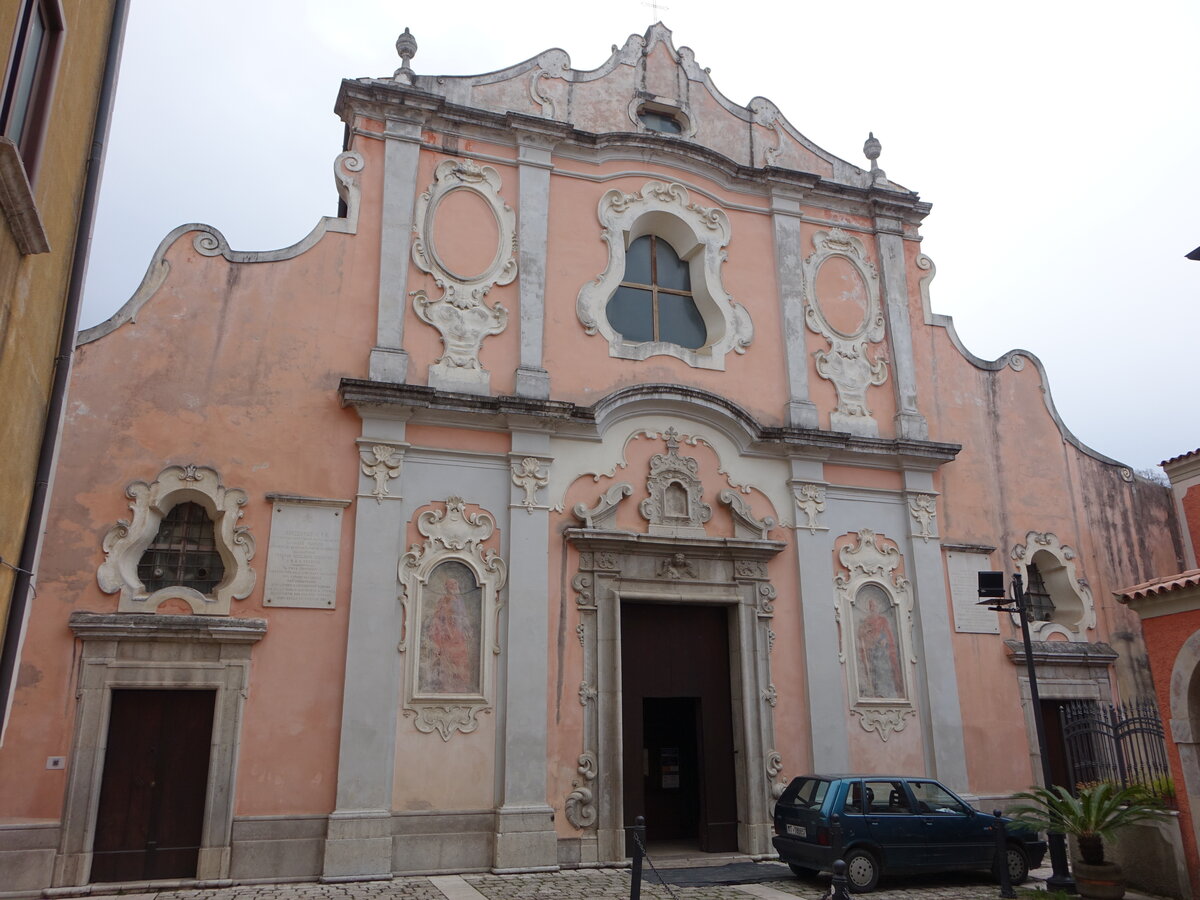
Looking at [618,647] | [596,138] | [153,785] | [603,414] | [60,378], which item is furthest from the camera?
[596,138]

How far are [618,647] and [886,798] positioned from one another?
369 centimetres

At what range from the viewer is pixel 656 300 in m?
14.8

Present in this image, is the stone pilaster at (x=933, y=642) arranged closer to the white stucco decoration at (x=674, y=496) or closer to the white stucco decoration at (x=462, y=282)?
the white stucco decoration at (x=674, y=496)

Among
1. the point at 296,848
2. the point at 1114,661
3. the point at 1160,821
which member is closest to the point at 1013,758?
the point at 1114,661

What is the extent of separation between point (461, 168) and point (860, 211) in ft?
22.8

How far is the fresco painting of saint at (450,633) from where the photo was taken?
11.7m

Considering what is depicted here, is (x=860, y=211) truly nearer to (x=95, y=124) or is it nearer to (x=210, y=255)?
(x=210, y=255)

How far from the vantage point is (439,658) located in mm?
11766

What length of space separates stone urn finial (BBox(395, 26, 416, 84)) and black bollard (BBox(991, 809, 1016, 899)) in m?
12.3

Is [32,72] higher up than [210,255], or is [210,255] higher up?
[210,255]

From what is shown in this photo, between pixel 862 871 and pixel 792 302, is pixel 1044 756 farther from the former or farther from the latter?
pixel 792 302

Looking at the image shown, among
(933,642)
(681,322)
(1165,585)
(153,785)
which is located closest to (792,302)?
(681,322)

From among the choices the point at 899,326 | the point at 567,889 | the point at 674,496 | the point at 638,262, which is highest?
the point at 638,262

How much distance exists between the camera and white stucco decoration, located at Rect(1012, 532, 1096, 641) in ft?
48.9
